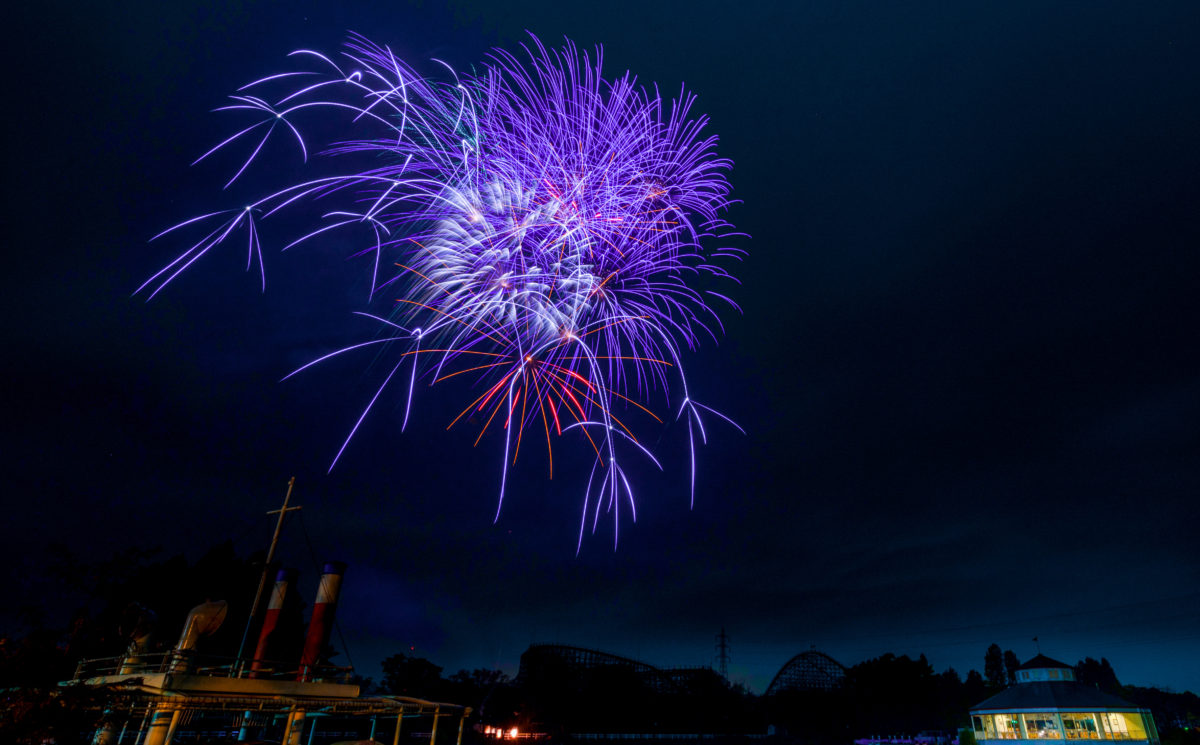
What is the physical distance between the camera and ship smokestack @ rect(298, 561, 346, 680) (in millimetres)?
17312

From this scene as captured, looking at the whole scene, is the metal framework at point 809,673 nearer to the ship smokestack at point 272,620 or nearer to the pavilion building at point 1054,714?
the pavilion building at point 1054,714

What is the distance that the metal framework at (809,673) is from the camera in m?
96.9

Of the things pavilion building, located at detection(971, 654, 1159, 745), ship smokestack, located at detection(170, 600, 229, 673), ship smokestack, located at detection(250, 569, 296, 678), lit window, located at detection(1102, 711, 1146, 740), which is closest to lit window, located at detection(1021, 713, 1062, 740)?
pavilion building, located at detection(971, 654, 1159, 745)

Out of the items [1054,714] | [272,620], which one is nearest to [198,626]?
[272,620]

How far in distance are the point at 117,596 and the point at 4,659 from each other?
21.3 meters

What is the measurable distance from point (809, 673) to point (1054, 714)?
75183 millimetres

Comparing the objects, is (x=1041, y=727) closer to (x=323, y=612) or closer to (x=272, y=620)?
(x=323, y=612)

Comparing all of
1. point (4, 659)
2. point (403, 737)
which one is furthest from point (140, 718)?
point (403, 737)

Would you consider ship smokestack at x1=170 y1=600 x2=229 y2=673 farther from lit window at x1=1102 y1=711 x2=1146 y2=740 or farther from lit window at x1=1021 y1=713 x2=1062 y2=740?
lit window at x1=1102 y1=711 x2=1146 y2=740

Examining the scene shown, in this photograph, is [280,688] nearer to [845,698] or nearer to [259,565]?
[259,565]

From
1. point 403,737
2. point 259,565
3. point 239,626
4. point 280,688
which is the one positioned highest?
point 259,565

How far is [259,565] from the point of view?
127 feet

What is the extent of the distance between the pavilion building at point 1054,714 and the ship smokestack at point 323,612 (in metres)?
39.2

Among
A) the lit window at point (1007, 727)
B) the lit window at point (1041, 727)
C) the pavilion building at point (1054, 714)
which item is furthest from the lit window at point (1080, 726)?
the lit window at point (1007, 727)
